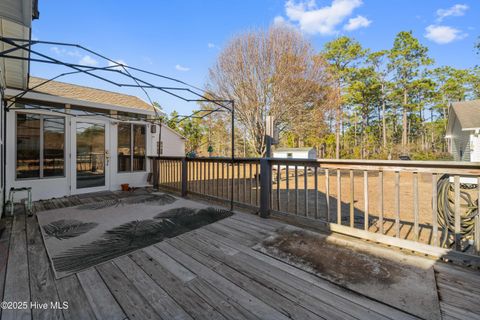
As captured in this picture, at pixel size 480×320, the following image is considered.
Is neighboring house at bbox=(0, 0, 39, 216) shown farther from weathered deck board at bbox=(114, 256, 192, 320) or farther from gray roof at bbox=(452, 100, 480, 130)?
Result: gray roof at bbox=(452, 100, 480, 130)

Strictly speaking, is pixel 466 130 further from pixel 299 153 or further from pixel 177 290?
pixel 177 290

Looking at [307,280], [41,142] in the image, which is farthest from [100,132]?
[307,280]

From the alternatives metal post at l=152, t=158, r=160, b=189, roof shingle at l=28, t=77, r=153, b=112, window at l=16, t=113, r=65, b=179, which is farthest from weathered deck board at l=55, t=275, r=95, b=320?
roof shingle at l=28, t=77, r=153, b=112

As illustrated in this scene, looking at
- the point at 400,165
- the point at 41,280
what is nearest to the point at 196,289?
the point at 41,280

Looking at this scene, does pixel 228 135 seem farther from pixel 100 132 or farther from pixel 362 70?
pixel 362 70

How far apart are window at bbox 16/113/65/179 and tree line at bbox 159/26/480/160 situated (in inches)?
106

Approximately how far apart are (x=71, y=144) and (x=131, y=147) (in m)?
1.44

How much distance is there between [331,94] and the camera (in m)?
10.7

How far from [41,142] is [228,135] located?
8854 mm

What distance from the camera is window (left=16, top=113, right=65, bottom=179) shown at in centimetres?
468

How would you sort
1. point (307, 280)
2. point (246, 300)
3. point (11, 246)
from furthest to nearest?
1. point (11, 246)
2. point (307, 280)
3. point (246, 300)

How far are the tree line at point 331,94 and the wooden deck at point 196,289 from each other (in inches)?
100

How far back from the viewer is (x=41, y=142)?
16.0 feet

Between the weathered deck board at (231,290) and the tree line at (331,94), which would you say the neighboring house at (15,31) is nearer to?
the tree line at (331,94)
